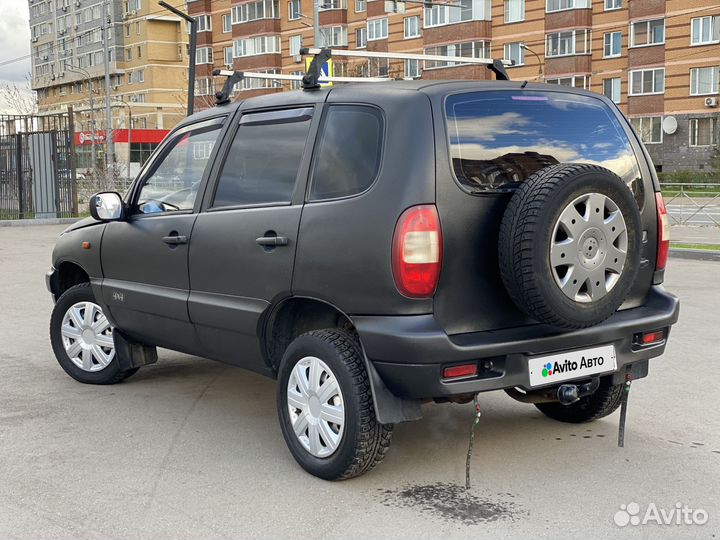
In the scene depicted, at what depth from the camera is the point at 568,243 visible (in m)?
4.17

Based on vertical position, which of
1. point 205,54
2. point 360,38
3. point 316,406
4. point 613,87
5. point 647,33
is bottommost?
point 316,406

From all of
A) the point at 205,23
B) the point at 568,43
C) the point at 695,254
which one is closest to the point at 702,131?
the point at 568,43

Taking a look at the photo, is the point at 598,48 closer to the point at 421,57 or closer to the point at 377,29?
the point at 377,29

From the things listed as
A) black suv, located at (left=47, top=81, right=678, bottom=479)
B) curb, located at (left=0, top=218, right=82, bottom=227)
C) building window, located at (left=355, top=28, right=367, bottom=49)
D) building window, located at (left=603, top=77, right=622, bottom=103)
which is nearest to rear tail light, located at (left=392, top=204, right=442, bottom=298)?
black suv, located at (left=47, top=81, right=678, bottom=479)

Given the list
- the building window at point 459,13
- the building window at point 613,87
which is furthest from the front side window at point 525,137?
the building window at point 459,13

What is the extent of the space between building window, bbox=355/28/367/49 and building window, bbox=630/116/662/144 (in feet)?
66.4

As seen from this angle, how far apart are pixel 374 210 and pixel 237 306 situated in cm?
116

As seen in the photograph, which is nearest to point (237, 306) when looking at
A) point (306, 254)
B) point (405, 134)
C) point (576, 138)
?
point (306, 254)

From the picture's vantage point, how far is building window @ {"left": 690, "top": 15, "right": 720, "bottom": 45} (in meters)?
46.2

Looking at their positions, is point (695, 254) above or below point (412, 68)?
below

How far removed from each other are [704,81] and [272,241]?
46511mm

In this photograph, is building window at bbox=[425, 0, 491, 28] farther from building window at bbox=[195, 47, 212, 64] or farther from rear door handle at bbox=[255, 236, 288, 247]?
rear door handle at bbox=[255, 236, 288, 247]

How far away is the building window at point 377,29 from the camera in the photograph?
198 feet

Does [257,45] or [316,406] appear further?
[257,45]
